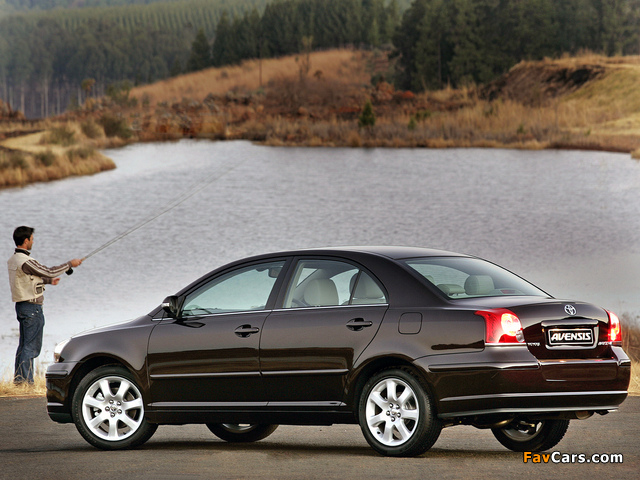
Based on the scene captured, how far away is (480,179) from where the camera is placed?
57.5m

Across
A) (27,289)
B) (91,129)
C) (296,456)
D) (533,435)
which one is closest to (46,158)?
(91,129)

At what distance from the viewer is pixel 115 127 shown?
68.5 m

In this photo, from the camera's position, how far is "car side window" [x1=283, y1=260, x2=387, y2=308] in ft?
27.5

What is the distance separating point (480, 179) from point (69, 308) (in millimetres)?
27759

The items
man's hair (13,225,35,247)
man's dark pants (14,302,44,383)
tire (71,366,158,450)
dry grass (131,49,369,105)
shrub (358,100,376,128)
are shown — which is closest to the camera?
tire (71,366,158,450)

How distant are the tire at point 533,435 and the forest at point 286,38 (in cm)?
4975

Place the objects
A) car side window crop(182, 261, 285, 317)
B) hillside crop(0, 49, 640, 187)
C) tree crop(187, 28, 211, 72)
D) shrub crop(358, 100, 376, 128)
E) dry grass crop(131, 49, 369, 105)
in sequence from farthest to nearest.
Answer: shrub crop(358, 100, 376, 128)
dry grass crop(131, 49, 369, 105)
tree crop(187, 28, 211, 72)
hillside crop(0, 49, 640, 187)
car side window crop(182, 261, 285, 317)

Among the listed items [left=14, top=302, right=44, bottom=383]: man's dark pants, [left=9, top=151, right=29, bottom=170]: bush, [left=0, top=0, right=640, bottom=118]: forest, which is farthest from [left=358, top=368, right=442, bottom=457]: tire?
[left=9, top=151, right=29, bottom=170]: bush

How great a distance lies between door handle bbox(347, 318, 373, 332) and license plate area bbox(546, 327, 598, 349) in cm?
128

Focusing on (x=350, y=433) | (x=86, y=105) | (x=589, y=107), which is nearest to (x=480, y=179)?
(x=589, y=107)

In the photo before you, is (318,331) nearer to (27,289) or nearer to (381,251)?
(381,251)

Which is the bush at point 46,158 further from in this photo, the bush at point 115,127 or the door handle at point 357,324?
the door handle at point 357,324

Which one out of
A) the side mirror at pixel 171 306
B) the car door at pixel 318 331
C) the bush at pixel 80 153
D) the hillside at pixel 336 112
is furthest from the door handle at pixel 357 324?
the bush at pixel 80 153

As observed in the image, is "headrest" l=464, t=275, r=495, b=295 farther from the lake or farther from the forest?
the forest
